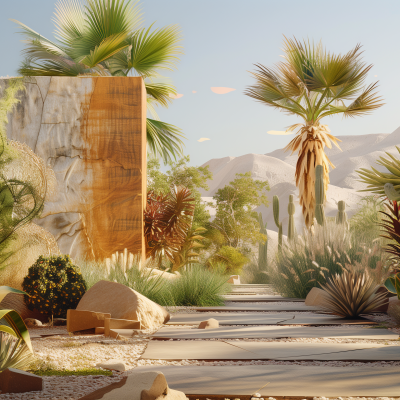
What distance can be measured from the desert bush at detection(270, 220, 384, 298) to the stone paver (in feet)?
11.4

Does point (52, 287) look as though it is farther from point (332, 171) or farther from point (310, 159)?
point (332, 171)

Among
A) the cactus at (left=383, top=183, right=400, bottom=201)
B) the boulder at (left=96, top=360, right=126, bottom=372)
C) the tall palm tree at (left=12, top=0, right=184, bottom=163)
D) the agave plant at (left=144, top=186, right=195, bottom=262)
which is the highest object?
the tall palm tree at (left=12, top=0, right=184, bottom=163)

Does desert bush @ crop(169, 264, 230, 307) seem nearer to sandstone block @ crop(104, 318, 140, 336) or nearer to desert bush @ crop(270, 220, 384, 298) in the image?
desert bush @ crop(270, 220, 384, 298)

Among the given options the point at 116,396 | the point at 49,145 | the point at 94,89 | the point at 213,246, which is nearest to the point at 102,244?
the point at 49,145

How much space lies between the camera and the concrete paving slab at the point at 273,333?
12.2ft

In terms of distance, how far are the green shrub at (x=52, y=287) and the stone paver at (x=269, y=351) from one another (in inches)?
75.8

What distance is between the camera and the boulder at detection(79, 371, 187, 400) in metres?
1.82

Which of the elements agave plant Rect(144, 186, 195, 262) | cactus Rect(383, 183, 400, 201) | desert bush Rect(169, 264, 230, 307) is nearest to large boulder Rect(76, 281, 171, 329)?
desert bush Rect(169, 264, 230, 307)

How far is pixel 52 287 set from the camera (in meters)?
4.92

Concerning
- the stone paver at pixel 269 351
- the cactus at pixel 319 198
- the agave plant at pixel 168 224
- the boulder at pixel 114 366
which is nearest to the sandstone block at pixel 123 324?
the stone paver at pixel 269 351

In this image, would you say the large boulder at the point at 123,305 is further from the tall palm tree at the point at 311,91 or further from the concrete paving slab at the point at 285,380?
the tall palm tree at the point at 311,91

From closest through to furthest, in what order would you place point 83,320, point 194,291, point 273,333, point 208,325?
1. point 273,333
2. point 83,320
3. point 208,325
4. point 194,291

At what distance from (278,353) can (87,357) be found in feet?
4.53

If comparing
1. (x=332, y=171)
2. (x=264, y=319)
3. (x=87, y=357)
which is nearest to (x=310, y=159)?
(x=264, y=319)
